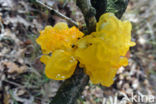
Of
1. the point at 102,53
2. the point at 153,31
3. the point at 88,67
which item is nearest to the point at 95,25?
the point at 102,53

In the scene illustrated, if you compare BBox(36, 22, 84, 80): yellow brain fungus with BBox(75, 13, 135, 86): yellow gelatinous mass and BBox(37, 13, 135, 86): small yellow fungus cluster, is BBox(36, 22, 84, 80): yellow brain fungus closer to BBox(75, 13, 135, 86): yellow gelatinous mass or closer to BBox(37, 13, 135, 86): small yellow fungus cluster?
BBox(37, 13, 135, 86): small yellow fungus cluster

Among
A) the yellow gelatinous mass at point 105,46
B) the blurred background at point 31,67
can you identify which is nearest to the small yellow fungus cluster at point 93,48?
the yellow gelatinous mass at point 105,46

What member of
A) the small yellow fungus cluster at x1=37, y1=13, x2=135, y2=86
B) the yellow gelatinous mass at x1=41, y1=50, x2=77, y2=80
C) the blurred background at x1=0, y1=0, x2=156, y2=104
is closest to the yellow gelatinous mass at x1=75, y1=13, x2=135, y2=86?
the small yellow fungus cluster at x1=37, y1=13, x2=135, y2=86

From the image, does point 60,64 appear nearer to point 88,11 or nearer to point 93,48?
point 93,48

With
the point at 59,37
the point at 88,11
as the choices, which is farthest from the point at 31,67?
the point at 88,11

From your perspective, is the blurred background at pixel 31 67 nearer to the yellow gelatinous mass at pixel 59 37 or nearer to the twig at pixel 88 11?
the yellow gelatinous mass at pixel 59 37

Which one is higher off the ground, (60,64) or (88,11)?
(88,11)

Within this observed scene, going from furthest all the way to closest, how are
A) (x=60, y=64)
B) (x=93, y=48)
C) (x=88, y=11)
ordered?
(x=60, y=64), (x=93, y=48), (x=88, y=11)

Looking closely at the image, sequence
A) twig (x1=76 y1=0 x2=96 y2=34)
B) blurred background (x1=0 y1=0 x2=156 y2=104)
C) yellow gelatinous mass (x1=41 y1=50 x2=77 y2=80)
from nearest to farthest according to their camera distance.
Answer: twig (x1=76 y1=0 x2=96 y2=34) < yellow gelatinous mass (x1=41 y1=50 x2=77 y2=80) < blurred background (x1=0 y1=0 x2=156 y2=104)
